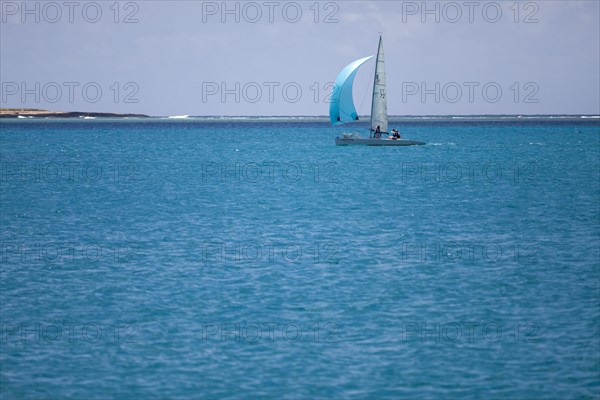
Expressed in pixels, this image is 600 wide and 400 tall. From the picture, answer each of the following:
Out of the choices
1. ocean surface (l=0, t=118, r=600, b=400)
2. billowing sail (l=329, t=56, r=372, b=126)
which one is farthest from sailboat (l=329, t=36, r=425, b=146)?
ocean surface (l=0, t=118, r=600, b=400)

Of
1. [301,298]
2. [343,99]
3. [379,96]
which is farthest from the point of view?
[343,99]

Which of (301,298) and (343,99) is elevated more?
(343,99)

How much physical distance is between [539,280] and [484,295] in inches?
111

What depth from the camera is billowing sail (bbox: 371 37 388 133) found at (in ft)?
306

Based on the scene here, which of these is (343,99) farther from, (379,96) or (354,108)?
(379,96)

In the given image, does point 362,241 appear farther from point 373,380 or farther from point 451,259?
point 373,380

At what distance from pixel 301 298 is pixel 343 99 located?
73566 millimetres

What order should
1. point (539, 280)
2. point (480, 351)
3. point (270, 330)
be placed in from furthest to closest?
point (539, 280) < point (270, 330) < point (480, 351)

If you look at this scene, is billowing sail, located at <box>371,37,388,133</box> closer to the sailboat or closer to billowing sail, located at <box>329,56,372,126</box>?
the sailboat

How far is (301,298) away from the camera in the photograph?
83.2ft

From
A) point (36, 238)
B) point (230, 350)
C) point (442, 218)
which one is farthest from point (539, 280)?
point (36, 238)

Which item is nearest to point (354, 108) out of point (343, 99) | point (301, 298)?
point (343, 99)

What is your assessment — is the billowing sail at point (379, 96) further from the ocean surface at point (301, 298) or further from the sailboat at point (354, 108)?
the ocean surface at point (301, 298)

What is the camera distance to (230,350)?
2025 centimetres
